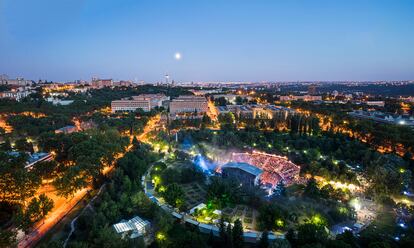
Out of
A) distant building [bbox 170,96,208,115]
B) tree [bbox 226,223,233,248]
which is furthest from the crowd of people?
distant building [bbox 170,96,208,115]

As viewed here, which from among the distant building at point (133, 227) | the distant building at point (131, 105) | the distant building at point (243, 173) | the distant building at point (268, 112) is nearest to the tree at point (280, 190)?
the distant building at point (243, 173)

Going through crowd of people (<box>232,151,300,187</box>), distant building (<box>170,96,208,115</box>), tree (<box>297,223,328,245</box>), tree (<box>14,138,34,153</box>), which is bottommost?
tree (<box>297,223,328,245</box>)

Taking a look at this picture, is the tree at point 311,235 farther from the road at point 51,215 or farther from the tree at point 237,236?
the road at point 51,215

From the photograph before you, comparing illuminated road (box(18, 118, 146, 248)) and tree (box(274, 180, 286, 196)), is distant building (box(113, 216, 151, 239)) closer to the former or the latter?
illuminated road (box(18, 118, 146, 248))

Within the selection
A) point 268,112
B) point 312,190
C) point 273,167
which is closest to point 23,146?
point 273,167

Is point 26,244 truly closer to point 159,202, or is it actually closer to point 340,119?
point 159,202
